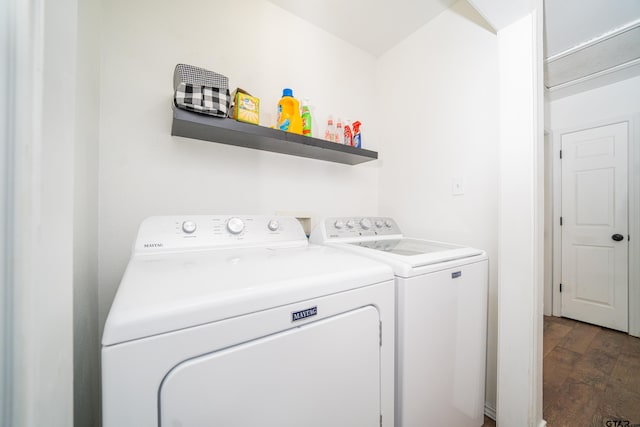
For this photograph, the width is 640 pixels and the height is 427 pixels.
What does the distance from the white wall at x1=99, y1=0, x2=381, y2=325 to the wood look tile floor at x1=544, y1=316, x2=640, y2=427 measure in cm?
184

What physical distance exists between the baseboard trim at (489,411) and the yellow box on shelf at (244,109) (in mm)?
2075

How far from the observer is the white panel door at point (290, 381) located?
0.51 m

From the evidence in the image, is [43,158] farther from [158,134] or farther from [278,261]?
[158,134]

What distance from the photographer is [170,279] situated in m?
0.65

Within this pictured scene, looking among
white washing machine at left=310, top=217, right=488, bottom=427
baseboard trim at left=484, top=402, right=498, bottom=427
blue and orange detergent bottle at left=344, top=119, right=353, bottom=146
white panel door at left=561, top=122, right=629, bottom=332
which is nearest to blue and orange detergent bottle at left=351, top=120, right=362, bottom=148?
blue and orange detergent bottle at left=344, top=119, right=353, bottom=146

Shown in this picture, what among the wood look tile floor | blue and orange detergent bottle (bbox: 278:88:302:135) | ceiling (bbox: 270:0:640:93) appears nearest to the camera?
the wood look tile floor

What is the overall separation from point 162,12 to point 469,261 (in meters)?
2.06

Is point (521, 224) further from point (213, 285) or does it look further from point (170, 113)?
point (170, 113)

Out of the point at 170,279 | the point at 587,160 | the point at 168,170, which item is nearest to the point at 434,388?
the point at 170,279

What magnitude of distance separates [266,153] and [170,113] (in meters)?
0.56

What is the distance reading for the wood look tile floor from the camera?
4.41 ft

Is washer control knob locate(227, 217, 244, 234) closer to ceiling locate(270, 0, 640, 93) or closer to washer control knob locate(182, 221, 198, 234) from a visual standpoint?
washer control knob locate(182, 221, 198, 234)

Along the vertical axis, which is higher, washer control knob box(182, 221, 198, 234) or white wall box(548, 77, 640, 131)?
white wall box(548, 77, 640, 131)

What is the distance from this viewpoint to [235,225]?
1.15m
